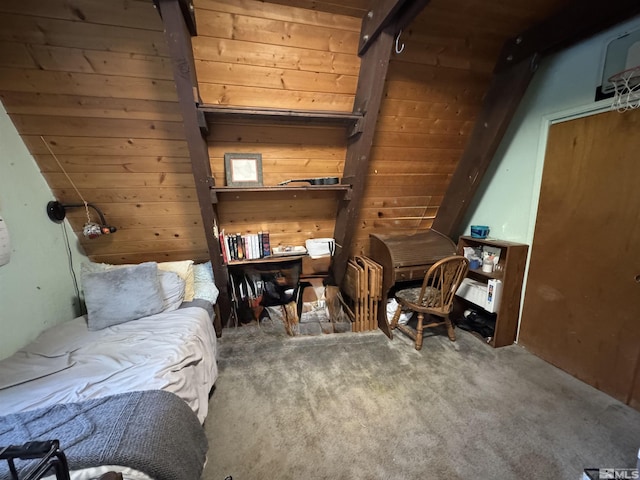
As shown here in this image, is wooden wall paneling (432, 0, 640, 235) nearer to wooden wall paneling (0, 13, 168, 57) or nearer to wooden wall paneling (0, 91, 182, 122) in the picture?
wooden wall paneling (0, 13, 168, 57)

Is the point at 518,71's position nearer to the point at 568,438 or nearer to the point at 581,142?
the point at 581,142

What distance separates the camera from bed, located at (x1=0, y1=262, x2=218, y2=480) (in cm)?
89

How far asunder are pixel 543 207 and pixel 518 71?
1.00 meters

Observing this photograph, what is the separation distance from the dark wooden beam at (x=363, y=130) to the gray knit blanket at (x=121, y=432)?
1.67 meters

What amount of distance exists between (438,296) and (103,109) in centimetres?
280

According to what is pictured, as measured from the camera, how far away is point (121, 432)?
91 centimetres

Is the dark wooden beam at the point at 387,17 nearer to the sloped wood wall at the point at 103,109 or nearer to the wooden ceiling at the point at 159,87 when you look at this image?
the wooden ceiling at the point at 159,87

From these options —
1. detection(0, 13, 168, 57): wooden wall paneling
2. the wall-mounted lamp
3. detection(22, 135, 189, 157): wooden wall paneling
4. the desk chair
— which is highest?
detection(0, 13, 168, 57): wooden wall paneling

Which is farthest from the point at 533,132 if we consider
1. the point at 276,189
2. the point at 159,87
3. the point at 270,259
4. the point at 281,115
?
the point at 159,87

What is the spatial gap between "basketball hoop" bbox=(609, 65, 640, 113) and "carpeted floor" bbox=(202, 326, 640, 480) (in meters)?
1.81

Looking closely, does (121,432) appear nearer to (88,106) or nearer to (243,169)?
(243,169)

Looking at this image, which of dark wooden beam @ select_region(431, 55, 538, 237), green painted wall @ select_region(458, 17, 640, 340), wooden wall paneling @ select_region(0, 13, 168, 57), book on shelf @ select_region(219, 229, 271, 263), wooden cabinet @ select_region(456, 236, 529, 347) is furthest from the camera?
Answer: book on shelf @ select_region(219, 229, 271, 263)

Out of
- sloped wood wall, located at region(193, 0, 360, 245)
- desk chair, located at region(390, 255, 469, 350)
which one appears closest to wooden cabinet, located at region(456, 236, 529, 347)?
desk chair, located at region(390, 255, 469, 350)

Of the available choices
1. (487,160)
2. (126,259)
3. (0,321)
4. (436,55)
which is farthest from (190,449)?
(487,160)
